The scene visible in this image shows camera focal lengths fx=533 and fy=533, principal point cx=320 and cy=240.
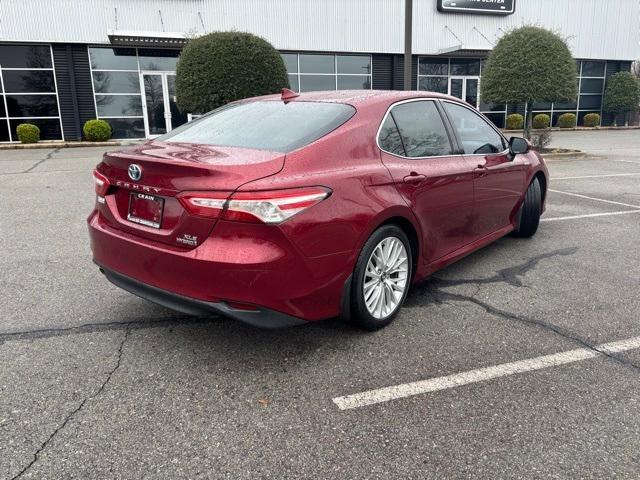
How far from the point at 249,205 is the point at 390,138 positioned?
1.37m

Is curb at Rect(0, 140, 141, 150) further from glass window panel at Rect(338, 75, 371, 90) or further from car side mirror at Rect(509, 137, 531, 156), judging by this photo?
car side mirror at Rect(509, 137, 531, 156)

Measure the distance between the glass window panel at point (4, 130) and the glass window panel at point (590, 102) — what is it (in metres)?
28.0

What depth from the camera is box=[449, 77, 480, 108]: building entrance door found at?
26.3 meters

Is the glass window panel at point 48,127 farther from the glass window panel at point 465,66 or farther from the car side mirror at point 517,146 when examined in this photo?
the car side mirror at point 517,146

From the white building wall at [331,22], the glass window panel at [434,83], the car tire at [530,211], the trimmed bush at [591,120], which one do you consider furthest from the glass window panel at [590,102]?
the car tire at [530,211]

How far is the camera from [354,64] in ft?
79.0

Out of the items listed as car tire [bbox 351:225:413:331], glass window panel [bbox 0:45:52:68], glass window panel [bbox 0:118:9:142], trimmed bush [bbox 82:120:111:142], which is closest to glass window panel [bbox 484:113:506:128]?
trimmed bush [bbox 82:120:111:142]

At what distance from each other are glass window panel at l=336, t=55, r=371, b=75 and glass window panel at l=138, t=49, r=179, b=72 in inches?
280

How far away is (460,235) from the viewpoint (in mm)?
4355

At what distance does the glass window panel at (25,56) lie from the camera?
19.7 metres

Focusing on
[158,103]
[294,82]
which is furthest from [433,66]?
[158,103]

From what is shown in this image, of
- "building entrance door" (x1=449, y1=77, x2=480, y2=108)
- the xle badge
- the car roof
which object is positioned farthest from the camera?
"building entrance door" (x1=449, y1=77, x2=480, y2=108)

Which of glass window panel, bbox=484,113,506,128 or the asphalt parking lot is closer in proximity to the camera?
the asphalt parking lot

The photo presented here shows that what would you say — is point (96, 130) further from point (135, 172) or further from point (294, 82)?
point (135, 172)
